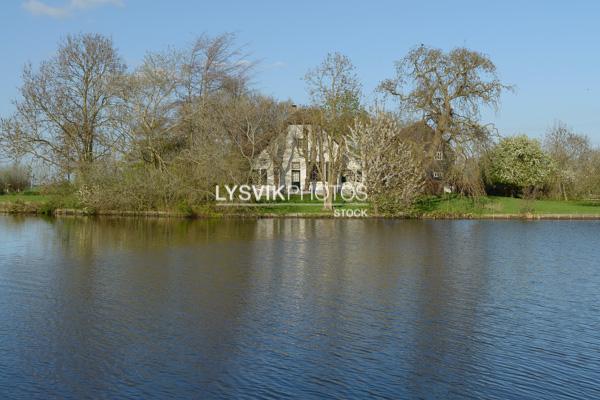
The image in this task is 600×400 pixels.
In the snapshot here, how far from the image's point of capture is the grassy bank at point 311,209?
40781mm

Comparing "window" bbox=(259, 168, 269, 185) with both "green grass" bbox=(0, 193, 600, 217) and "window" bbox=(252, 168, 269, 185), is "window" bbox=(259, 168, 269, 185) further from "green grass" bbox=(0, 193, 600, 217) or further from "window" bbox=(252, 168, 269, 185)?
"green grass" bbox=(0, 193, 600, 217)

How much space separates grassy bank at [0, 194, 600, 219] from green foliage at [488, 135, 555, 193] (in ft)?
17.3

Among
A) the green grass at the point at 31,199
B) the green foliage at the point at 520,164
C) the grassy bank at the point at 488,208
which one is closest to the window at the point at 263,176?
the grassy bank at the point at 488,208

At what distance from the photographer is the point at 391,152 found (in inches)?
1699

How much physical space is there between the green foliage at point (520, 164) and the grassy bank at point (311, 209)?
526cm

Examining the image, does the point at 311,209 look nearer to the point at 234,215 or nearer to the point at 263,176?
the point at 263,176

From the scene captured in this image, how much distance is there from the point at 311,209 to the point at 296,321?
30726mm

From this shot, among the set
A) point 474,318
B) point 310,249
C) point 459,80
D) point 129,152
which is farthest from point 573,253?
point 129,152

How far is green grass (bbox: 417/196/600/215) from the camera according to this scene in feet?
143

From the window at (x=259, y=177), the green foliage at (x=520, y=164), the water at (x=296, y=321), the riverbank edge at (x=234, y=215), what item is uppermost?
the green foliage at (x=520, y=164)

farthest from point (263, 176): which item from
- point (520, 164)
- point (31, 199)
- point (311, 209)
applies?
point (520, 164)

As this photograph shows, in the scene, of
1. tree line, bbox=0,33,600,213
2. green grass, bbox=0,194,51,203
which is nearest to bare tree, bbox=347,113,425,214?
tree line, bbox=0,33,600,213

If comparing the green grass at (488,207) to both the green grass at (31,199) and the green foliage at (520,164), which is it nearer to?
the green foliage at (520,164)

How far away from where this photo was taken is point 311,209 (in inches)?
1718
